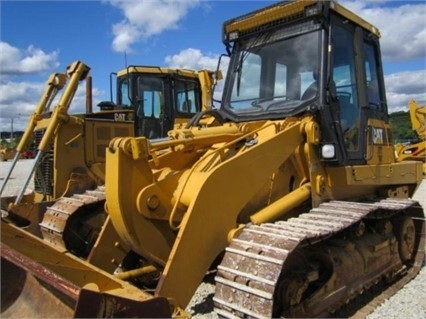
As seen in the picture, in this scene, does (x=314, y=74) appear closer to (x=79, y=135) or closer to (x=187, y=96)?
(x=79, y=135)

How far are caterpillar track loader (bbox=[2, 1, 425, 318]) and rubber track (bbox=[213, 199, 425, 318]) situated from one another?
10 mm

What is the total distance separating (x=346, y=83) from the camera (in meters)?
5.25

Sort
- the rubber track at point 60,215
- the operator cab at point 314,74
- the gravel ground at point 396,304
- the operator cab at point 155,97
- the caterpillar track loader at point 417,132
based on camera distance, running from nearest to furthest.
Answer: the gravel ground at point 396,304 < the operator cab at point 314,74 < the rubber track at point 60,215 < the operator cab at point 155,97 < the caterpillar track loader at point 417,132

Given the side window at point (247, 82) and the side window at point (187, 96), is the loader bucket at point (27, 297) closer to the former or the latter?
the side window at point (247, 82)

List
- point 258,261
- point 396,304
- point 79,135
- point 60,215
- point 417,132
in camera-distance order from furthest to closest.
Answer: point 417,132 < point 79,135 < point 60,215 < point 396,304 < point 258,261

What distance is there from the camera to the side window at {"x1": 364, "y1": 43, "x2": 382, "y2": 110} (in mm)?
5676

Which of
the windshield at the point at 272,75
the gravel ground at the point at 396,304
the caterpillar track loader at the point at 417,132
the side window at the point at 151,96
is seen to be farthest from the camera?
the caterpillar track loader at the point at 417,132

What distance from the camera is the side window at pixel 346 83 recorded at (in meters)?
5.08

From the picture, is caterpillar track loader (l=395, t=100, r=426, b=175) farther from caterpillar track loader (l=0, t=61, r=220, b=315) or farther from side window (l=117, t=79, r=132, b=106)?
side window (l=117, t=79, r=132, b=106)

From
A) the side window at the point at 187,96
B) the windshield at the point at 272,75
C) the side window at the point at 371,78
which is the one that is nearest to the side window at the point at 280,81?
the windshield at the point at 272,75

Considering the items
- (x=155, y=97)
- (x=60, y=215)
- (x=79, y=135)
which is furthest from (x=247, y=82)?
(x=155, y=97)

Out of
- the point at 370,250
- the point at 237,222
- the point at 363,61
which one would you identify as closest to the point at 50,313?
the point at 237,222

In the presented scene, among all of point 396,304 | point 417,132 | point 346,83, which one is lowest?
point 396,304

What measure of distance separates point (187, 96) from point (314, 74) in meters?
5.89
